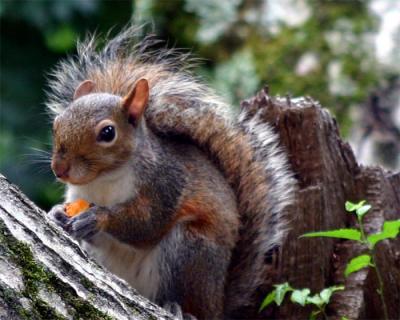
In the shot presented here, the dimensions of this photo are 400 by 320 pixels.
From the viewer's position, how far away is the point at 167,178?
3127mm

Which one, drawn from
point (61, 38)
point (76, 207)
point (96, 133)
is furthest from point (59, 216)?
point (61, 38)

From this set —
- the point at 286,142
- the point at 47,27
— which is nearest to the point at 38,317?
the point at 286,142

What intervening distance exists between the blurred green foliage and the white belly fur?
70.0 inches

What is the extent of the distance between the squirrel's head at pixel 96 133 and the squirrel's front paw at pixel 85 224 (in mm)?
102

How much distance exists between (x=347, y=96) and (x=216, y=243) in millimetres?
2110

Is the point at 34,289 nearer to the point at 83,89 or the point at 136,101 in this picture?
the point at 136,101

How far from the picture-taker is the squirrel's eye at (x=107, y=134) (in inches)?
117

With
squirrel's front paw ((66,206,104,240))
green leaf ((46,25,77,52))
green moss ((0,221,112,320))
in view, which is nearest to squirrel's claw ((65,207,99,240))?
squirrel's front paw ((66,206,104,240))

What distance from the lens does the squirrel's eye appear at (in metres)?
2.98

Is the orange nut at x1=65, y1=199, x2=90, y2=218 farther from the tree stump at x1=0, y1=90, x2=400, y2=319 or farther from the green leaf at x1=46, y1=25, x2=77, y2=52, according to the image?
the green leaf at x1=46, y1=25, x2=77, y2=52

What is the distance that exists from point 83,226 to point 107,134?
284 millimetres

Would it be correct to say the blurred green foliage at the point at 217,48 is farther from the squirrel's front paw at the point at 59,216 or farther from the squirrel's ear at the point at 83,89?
the squirrel's front paw at the point at 59,216

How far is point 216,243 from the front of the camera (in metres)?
3.14

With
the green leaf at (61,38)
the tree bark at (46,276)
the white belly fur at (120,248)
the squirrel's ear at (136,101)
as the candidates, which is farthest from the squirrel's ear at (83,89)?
the green leaf at (61,38)
